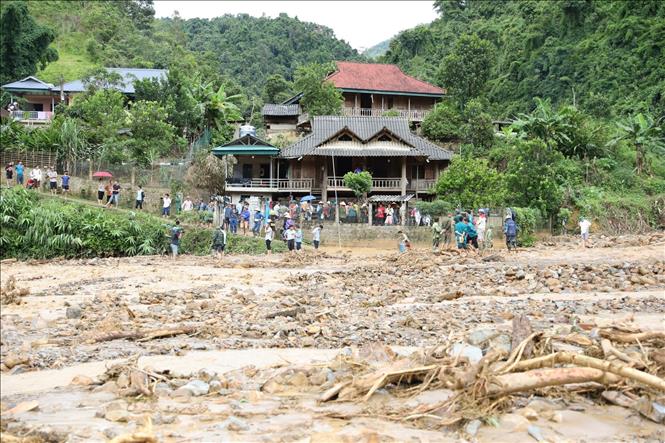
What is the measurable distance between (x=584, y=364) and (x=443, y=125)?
36753 millimetres

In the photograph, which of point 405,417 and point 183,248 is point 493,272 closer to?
point 405,417

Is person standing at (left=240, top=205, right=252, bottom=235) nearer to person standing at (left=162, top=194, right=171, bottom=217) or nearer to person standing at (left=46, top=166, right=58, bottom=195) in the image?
person standing at (left=162, top=194, right=171, bottom=217)

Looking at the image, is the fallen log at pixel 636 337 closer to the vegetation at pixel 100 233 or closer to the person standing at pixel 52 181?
the vegetation at pixel 100 233

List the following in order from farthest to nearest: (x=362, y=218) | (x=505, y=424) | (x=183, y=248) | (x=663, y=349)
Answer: (x=362, y=218) → (x=183, y=248) → (x=663, y=349) → (x=505, y=424)

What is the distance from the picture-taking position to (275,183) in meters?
36.3

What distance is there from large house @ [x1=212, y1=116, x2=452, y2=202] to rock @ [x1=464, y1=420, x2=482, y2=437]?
1132 inches

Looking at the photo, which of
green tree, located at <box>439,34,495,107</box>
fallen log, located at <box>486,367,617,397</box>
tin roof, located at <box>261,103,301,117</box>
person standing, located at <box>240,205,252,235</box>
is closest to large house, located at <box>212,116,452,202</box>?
person standing, located at <box>240,205,252,235</box>

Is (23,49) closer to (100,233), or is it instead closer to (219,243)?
(100,233)

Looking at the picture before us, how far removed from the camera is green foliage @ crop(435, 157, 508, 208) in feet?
96.5

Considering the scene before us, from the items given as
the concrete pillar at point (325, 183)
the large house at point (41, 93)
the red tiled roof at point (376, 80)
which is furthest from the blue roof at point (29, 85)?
the concrete pillar at point (325, 183)

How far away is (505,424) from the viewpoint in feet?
20.7

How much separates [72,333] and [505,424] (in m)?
6.23

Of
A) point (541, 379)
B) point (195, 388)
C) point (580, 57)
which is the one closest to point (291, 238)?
point (195, 388)

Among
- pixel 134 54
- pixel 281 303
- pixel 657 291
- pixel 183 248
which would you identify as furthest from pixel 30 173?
pixel 134 54
